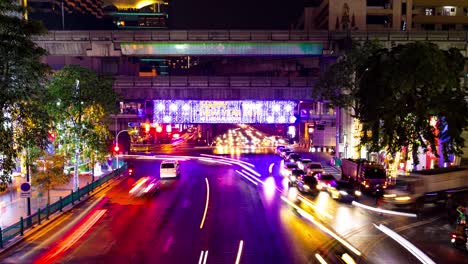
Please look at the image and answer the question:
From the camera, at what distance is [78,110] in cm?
3409

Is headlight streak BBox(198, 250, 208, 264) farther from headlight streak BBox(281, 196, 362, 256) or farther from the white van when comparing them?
the white van

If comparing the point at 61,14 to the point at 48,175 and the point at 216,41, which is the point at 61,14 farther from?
the point at 48,175

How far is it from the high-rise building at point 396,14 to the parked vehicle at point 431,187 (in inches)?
2189

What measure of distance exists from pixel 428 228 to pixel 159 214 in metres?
15.0

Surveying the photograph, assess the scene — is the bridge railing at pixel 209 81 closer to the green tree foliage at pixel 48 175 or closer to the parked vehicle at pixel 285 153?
the parked vehicle at pixel 285 153

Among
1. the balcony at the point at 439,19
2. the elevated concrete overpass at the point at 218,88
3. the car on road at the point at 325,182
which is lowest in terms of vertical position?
the car on road at the point at 325,182

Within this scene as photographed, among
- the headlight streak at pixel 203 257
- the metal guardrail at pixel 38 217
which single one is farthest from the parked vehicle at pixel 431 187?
the metal guardrail at pixel 38 217

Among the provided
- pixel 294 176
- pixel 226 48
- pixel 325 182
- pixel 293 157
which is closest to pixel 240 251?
pixel 325 182

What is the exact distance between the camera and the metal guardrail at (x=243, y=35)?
173 feet

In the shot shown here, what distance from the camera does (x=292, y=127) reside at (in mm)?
96000

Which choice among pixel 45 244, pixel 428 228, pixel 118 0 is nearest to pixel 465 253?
pixel 428 228

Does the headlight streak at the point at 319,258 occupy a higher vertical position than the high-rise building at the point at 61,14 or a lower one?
lower

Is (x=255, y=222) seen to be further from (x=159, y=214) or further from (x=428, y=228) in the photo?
(x=428, y=228)

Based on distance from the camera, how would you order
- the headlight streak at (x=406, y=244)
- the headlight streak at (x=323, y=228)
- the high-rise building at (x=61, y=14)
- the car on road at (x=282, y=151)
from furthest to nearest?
→ the high-rise building at (x=61, y=14), the car on road at (x=282, y=151), the headlight streak at (x=323, y=228), the headlight streak at (x=406, y=244)
